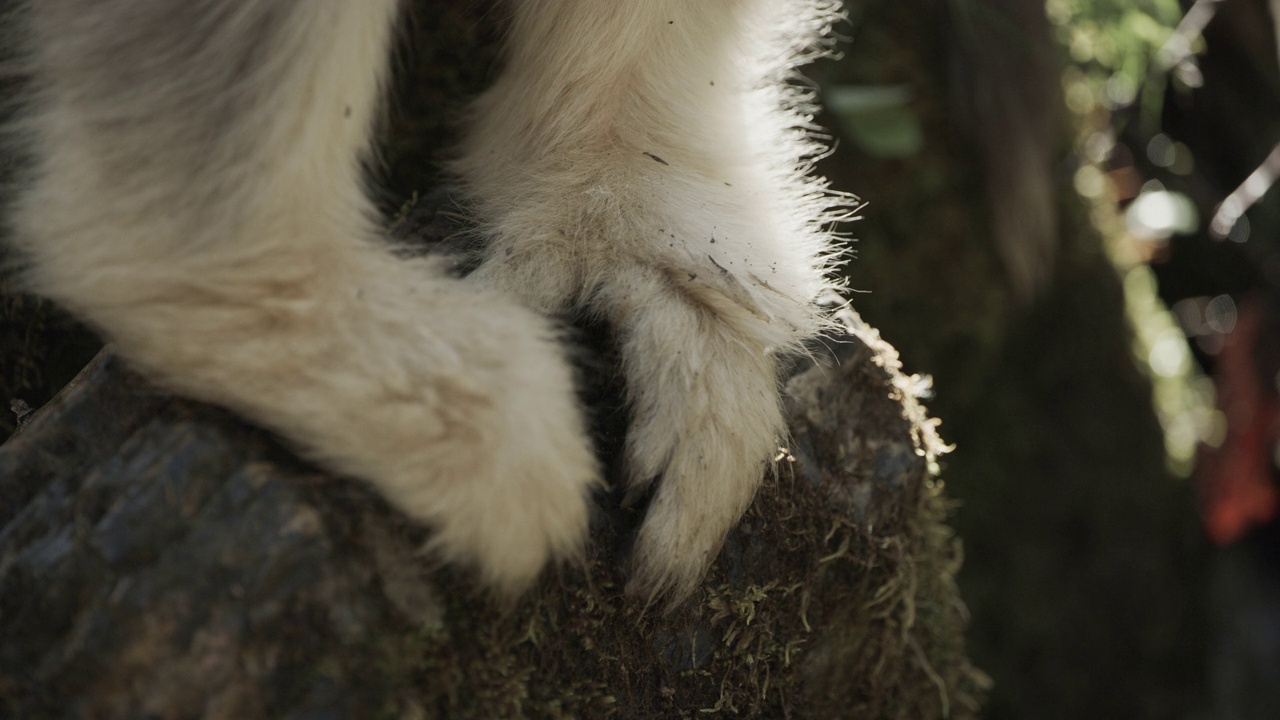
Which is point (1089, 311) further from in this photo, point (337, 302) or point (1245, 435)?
point (337, 302)

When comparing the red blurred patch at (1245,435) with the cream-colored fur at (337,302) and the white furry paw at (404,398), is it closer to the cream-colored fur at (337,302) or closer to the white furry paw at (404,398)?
the cream-colored fur at (337,302)

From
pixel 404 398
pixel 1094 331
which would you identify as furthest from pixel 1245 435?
pixel 404 398

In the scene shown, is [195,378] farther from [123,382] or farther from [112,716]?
[112,716]

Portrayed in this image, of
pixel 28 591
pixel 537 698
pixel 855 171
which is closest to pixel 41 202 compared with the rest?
pixel 28 591

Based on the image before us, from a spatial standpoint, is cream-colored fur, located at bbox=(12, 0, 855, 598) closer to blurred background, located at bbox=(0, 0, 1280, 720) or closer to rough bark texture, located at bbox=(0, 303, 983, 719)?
rough bark texture, located at bbox=(0, 303, 983, 719)

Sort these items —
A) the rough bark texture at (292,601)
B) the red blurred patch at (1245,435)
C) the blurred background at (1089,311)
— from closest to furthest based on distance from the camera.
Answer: the rough bark texture at (292,601)
the blurred background at (1089,311)
the red blurred patch at (1245,435)

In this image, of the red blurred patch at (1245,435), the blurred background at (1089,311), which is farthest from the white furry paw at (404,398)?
the red blurred patch at (1245,435)
